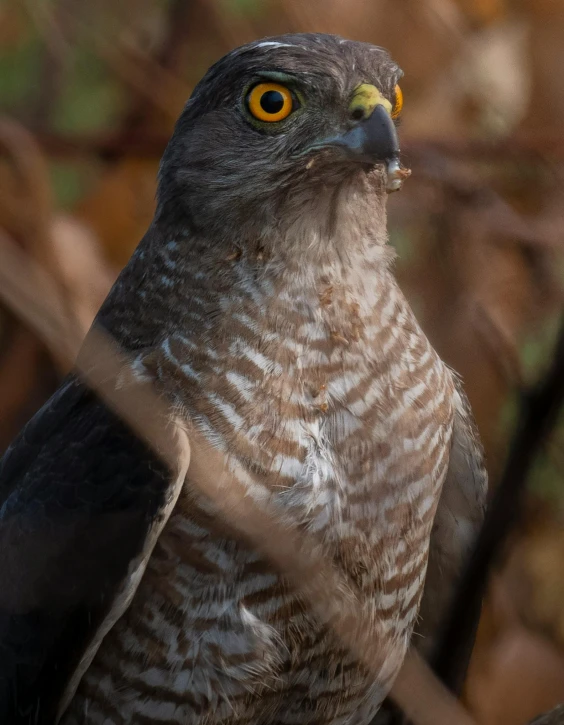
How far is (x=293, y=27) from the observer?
4.94 m

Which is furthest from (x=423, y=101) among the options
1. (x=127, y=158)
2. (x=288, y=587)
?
(x=288, y=587)

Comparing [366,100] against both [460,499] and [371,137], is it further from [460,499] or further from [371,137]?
[460,499]

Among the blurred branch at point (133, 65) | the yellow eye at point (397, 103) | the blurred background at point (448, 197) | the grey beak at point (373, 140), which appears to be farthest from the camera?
the blurred branch at point (133, 65)

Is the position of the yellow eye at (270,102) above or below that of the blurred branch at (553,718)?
above

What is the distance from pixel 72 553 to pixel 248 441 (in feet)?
1.95

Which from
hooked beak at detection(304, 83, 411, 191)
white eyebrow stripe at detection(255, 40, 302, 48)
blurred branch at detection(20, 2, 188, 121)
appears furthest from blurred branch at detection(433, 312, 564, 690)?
blurred branch at detection(20, 2, 188, 121)

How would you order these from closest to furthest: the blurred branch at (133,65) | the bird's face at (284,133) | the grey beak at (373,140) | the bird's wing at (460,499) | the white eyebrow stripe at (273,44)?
the grey beak at (373,140) < the bird's face at (284,133) < the white eyebrow stripe at (273,44) < the bird's wing at (460,499) < the blurred branch at (133,65)

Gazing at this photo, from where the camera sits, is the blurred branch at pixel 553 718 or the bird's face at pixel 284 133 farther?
the bird's face at pixel 284 133

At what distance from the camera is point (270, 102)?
3.04 m

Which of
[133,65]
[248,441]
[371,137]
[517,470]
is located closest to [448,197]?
[133,65]

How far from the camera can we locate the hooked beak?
2.78 meters

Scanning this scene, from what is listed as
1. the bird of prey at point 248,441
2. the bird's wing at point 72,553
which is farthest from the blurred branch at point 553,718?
the bird's wing at point 72,553

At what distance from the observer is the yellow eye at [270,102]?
9.82 ft

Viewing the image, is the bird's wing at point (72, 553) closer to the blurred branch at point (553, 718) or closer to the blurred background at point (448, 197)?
the blurred branch at point (553, 718)
